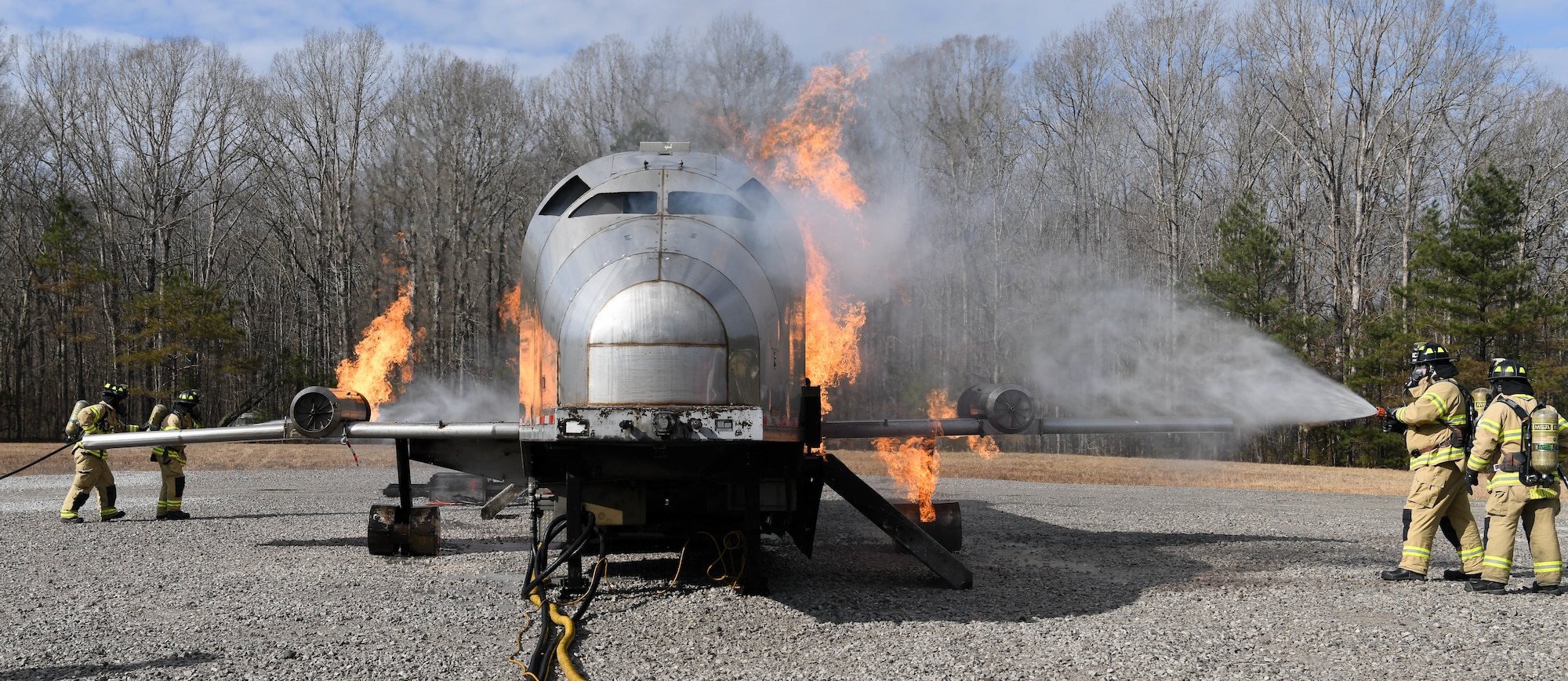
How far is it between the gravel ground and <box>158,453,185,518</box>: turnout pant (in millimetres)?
1273

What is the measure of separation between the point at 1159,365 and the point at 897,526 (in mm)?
25832

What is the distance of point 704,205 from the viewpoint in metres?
7.58

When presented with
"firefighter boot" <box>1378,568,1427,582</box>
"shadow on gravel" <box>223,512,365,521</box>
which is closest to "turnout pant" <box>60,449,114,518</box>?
"shadow on gravel" <box>223,512,365,521</box>

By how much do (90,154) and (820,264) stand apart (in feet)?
152

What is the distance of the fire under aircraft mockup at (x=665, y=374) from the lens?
Answer: 648 centimetres

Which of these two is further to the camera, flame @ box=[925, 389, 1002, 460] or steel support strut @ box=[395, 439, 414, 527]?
flame @ box=[925, 389, 1002, 460]

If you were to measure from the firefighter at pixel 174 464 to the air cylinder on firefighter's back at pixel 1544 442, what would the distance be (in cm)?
1490

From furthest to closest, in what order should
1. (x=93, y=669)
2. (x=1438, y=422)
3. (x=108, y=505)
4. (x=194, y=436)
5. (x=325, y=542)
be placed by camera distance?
1. (x=108, y=505)
2. (x=325, y=542)
3. (x=194, y=436)
4. (x=1438, y=422)
5. (x=93, y=669)

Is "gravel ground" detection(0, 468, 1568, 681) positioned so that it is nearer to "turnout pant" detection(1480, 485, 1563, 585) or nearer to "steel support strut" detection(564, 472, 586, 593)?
"turnout pant" detection(1480, 485, 1563, 585)

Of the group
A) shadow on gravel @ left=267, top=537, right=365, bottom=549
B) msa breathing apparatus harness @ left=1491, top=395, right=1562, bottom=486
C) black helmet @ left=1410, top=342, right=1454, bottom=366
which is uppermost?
black helmet @ left=1410, top=342, right=1454, bottom=366

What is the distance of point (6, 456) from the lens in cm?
2617

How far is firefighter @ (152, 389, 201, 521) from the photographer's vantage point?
13609 millimetres

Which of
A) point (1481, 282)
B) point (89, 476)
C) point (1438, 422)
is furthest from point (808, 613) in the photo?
point (1481, 282)

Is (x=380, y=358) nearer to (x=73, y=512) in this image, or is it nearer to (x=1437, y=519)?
(x=73, y=512)
